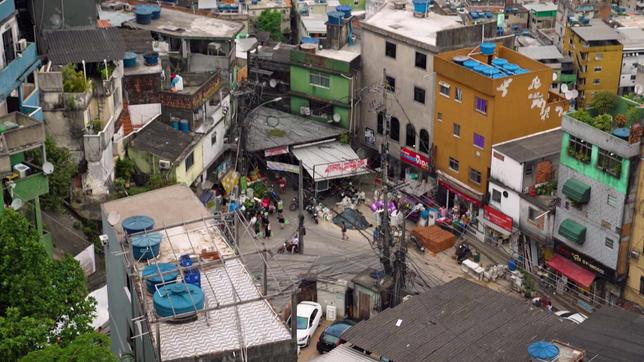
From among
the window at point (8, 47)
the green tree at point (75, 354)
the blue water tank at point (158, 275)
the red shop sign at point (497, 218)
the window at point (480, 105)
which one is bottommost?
the red shop sign at point (497, 218)

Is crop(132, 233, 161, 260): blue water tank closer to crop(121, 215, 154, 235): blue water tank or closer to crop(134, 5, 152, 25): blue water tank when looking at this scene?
crop(121, 215, 154, 235): blue water tank

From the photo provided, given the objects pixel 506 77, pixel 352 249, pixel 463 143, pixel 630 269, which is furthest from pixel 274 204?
pixel 630 269

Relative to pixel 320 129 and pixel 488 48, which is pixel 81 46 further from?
pixel 488 48

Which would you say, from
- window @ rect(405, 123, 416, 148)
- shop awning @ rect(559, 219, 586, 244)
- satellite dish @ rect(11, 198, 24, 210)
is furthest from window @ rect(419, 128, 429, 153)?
satellite dish @ rect(11, 198, 24, 210)

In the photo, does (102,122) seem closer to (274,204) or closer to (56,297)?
(274,204)

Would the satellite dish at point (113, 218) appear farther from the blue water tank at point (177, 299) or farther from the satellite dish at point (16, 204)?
the satellite dish at point (16, 204)

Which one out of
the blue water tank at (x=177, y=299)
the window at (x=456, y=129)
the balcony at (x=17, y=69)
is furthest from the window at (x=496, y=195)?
the blue water tank at (x=177, y=299)
